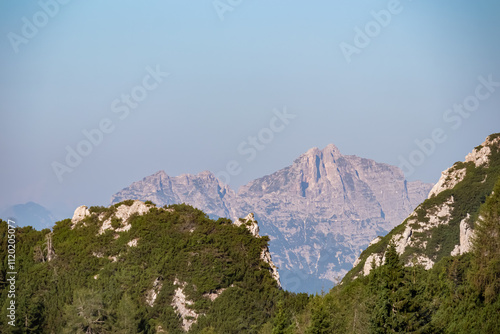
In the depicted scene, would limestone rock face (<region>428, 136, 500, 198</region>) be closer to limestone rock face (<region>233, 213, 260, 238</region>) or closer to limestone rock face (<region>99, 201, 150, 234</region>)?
limestone rock face (<region>233, 213, 260, 238</region>)

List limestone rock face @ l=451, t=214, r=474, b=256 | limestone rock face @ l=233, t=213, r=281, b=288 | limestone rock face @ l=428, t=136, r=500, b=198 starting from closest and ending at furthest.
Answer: limestone rock face @ l=233, t=213, r=281, b=288 → limestone rock face @ l=451, t=214, r=474, b=256 → limestone rock face @ l=428, t=136, r=500, b=198

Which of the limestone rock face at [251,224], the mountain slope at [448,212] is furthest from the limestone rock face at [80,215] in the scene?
the mountain slope at [448,212]

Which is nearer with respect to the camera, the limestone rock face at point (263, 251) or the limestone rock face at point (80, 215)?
the limestone rock face at point (263, 251)

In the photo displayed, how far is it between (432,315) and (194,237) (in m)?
48.4

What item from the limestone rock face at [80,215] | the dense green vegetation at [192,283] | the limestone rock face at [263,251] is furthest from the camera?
the limestone rock face at [80,215]

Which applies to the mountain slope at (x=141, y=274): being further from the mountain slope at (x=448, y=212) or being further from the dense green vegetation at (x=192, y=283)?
the mountain slope at (x=448, y=212)

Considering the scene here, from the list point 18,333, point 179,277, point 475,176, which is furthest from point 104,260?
point 475,176

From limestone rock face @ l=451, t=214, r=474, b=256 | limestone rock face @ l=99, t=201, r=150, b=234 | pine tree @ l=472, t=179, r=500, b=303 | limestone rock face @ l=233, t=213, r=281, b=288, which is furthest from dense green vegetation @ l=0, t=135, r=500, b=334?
limestone rock face @ l=451, t=214, r=474, b=256

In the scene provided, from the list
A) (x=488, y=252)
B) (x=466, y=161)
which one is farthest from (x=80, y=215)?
(x=466, y=161)

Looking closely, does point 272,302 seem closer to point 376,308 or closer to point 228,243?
point 228,243

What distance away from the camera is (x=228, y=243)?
109688mm

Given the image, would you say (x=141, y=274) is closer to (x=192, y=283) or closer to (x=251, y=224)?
(x=192, y=283)

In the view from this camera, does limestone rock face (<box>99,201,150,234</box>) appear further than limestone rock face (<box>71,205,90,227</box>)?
No

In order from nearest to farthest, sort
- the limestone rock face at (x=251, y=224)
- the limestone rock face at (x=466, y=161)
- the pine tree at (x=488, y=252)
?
the pine tree at (x=488, y=252) → the limestone rock face at (x=251, y=224) → the limestone rock face at (x=466, y=161)
